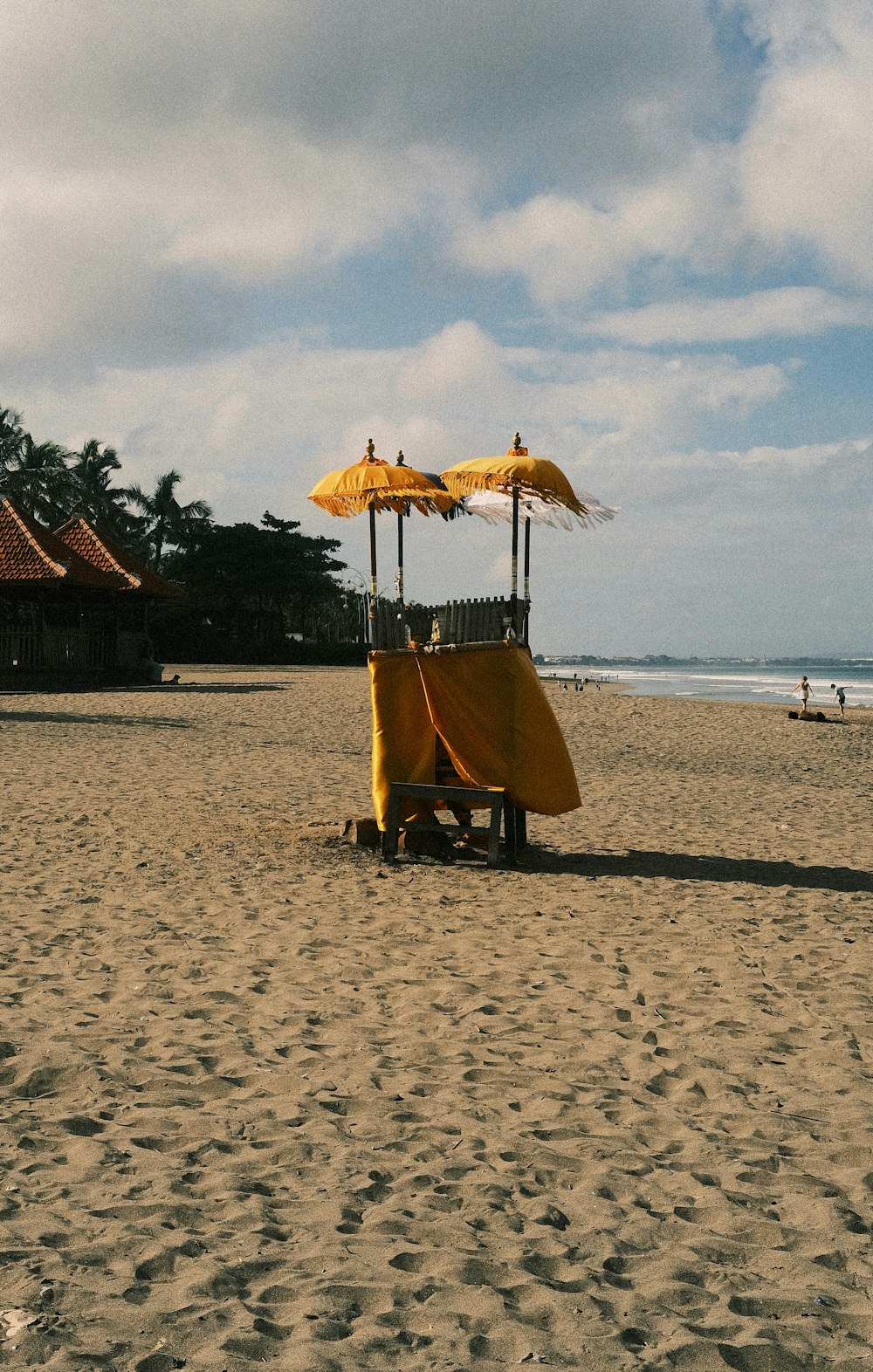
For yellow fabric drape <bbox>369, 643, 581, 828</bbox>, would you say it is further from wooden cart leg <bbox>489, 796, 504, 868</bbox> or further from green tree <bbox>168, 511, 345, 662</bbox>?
green tree <bbox>168, 511, 345, 662</bbox>

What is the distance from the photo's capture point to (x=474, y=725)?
8711 mm

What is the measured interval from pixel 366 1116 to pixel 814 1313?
1672 millimetres

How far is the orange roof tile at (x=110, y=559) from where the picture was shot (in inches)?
1182

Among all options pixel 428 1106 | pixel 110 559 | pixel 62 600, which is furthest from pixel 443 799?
pixel 110 559

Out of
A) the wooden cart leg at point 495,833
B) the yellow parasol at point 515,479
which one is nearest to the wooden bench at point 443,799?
the wooden cart leg at point 495,833

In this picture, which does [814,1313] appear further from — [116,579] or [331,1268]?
[116,579]

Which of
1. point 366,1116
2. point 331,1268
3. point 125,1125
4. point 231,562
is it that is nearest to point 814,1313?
point 331,1268

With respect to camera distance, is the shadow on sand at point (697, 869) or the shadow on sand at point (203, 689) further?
the shadow on sand at point (203, 689)

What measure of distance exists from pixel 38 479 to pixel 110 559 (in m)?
18.4

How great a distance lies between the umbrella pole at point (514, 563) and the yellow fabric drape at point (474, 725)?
0.28 metres

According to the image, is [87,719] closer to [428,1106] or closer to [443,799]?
[443,799]

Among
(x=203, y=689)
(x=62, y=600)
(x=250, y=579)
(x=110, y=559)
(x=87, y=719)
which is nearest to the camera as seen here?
(x=87, y=719)

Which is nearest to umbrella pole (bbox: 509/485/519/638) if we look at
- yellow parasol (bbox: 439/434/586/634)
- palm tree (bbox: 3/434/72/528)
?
yellow parasol (bbox: 439/434/586/634)

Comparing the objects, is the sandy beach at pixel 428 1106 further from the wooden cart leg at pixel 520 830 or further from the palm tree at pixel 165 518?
the palm tree at pixel 165 518
